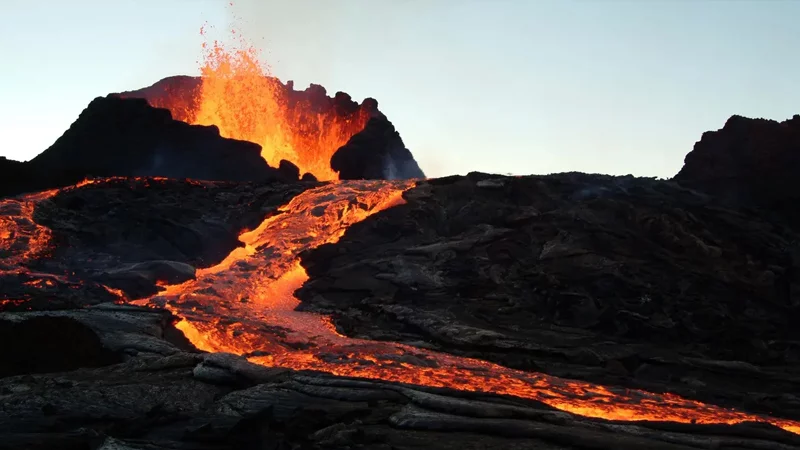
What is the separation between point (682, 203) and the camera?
107 feet

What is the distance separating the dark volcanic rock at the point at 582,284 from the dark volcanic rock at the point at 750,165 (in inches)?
109

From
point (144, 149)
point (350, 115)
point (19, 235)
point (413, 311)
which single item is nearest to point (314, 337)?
point (413, 311)

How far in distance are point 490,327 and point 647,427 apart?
32.7 ft

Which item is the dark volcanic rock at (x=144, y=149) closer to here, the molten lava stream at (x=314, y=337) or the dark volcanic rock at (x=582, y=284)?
the molten lava stream at (x=314, y=337)

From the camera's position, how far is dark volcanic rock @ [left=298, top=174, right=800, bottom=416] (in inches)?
821

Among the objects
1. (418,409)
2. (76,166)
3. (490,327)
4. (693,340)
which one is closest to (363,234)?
(490,327)

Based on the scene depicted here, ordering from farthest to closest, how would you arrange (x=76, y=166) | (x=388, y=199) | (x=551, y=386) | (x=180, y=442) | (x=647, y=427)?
(x=76, y=166) → (x=388, y=199) → (x=551, y=386) → (x=647, y=427) → (x=180, y=442)

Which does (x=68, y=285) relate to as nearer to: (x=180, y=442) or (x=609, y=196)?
(x=180, y=442)

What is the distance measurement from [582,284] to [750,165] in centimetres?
1580

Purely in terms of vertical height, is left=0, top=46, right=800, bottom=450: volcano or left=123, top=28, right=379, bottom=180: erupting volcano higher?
left=123, top=28, right=379, bottom=180: erupting volcano

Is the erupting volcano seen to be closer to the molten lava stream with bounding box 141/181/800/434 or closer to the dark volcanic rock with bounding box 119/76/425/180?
the dark volcanic rock with bounding box 119/76/425/180

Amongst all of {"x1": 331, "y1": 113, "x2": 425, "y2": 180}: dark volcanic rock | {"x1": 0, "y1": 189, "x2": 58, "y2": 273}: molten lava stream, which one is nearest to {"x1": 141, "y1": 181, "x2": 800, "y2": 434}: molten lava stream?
{"x1": 0, "y1": 189, "x2": 58, "y2": 273}: molten lava stream

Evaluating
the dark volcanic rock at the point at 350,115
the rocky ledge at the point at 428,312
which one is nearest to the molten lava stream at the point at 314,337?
the rocky ledge at the point at 428,312

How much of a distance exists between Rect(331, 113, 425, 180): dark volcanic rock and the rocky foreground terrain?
1281 cm
